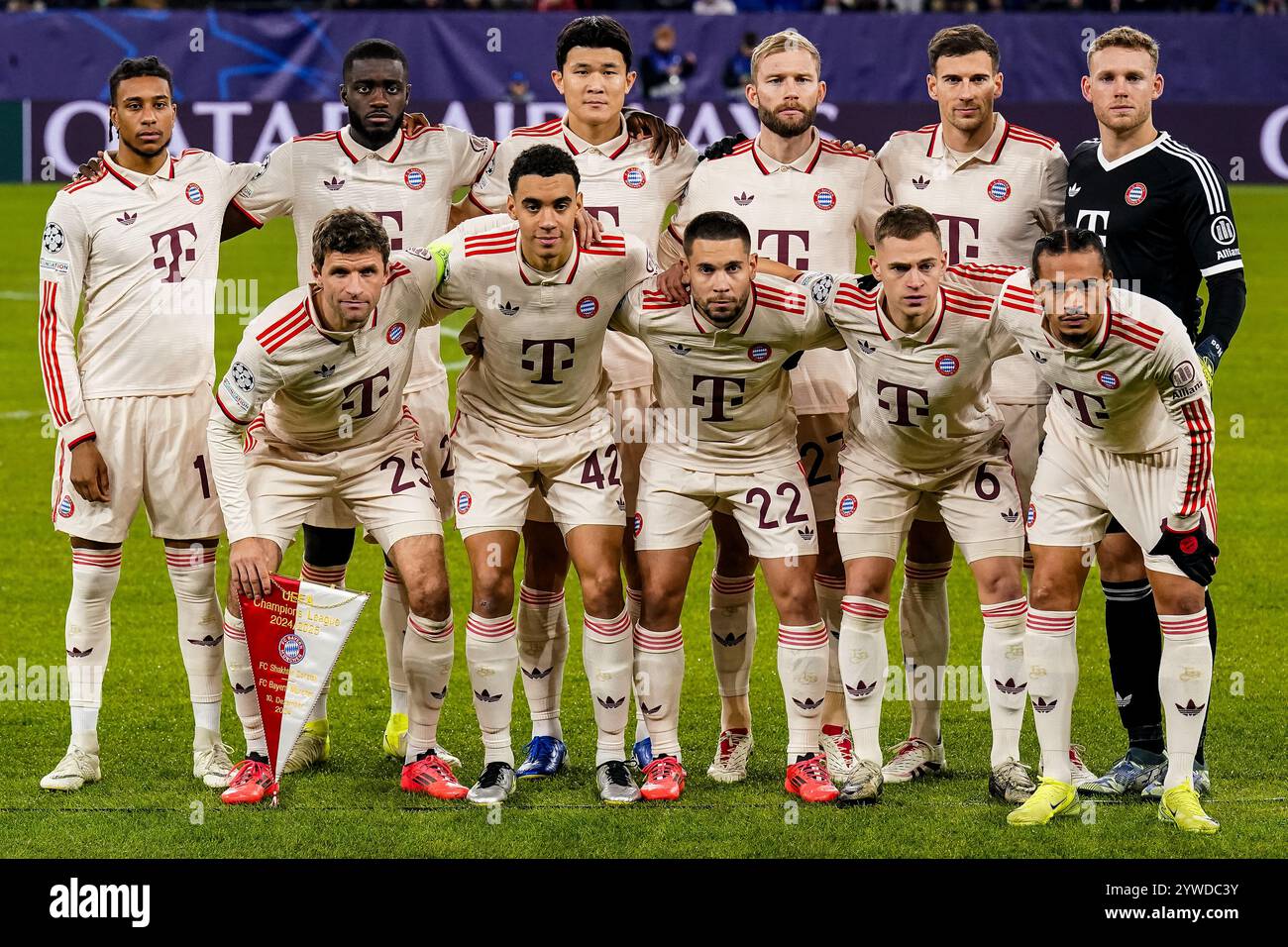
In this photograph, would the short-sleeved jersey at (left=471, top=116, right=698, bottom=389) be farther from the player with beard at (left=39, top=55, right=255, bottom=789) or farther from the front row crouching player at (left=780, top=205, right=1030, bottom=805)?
the player with beard at (left=39, top=55, right=255, bottom=789)

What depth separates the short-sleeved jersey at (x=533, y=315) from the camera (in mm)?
6383

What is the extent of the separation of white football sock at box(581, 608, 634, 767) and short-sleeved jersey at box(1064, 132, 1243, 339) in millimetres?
2187

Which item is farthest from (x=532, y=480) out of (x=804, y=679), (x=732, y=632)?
(x=804, y=679)

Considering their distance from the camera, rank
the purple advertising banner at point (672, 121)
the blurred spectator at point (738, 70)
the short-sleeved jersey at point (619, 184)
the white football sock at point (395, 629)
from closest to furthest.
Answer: the short-sleeved jersey at point (619, 184)
the white football sock at point (395, 629)
the purple advertising banner at point (672, 121)
the blurred spectator at point (738, 70)

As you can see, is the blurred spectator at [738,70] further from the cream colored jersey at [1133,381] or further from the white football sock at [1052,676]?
the white football sock at [1052,676]

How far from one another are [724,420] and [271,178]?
79.9 inches

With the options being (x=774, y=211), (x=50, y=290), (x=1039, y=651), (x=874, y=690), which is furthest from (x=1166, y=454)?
(x=50, y=290)

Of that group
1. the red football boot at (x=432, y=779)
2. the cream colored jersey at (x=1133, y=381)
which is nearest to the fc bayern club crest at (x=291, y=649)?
the red football boot at (x=432, y=779)

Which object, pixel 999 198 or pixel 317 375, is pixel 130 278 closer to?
pixel 317 375

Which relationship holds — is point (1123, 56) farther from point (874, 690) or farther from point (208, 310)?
point (208, 310)

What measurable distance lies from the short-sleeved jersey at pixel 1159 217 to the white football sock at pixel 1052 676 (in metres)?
1.20

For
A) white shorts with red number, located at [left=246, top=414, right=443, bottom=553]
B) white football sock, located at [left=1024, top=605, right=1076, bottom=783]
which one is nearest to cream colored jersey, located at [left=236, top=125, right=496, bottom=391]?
white shorts with red number, located at [left=246, top=414, right=443, bottom=553]

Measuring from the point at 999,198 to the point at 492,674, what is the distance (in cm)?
256

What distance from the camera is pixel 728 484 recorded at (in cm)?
649
